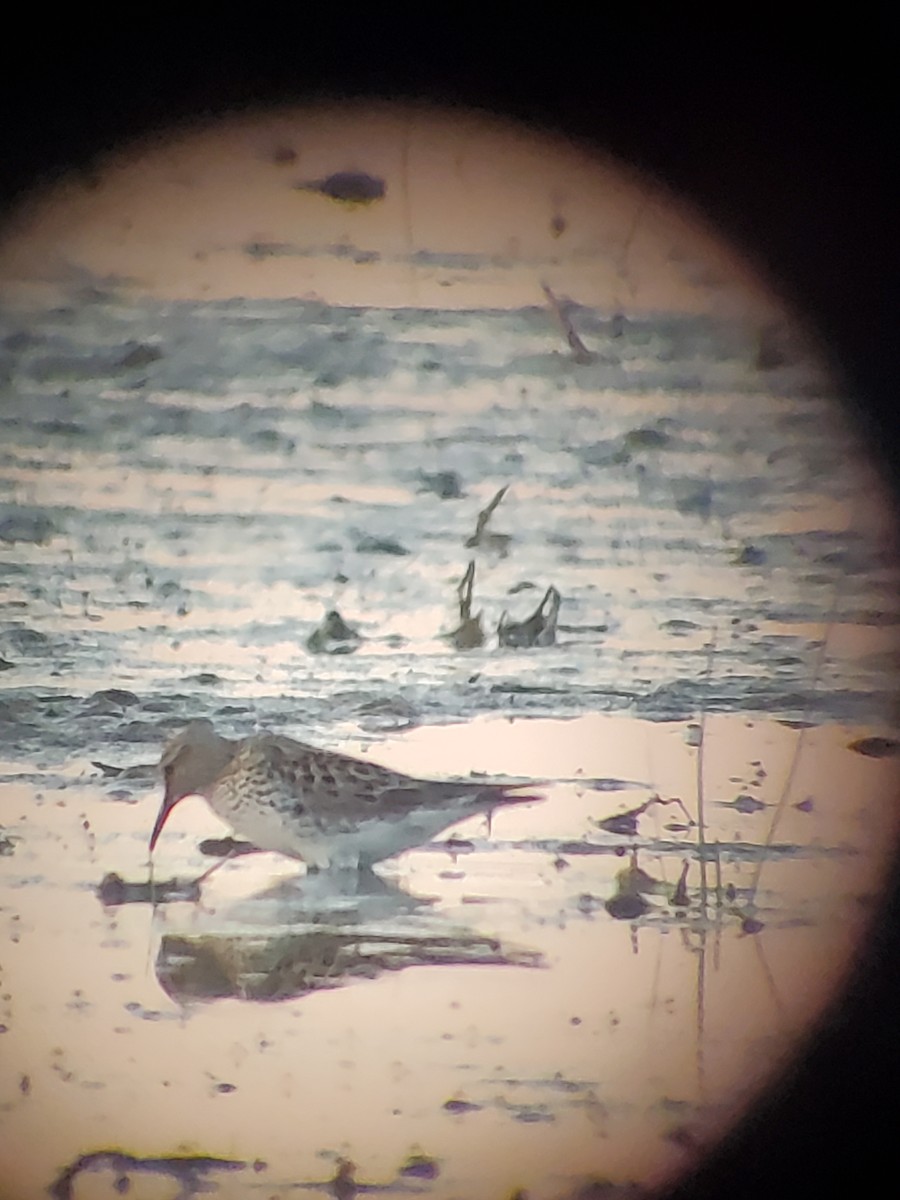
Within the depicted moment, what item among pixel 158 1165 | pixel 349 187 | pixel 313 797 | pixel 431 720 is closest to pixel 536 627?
pixel 431 720

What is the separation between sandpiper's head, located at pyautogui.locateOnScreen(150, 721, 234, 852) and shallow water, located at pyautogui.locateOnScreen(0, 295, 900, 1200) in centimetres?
1

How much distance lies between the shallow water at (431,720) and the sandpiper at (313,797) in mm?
16

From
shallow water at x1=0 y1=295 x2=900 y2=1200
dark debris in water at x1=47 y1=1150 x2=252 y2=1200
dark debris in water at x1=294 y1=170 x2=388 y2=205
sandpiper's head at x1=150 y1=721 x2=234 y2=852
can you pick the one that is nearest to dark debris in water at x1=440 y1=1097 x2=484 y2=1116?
shallow water at x1=0 y1=295 x2=900 y2=1200

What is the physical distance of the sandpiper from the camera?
815 mm

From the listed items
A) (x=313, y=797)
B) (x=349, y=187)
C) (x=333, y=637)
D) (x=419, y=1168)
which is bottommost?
(x=419, y=1168)

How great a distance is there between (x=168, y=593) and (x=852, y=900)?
617mm

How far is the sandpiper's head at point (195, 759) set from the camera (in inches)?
32.0

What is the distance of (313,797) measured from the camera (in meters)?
0.82

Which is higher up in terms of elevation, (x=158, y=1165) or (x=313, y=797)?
(x=313, y=797)

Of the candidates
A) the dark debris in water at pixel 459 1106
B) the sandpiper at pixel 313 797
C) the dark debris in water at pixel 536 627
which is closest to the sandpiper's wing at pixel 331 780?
the sandpiper at pixel 313 797

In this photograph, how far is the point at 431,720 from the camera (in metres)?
0.82

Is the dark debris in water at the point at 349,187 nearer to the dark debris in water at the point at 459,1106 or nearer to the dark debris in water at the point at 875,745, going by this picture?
the dark debris in water at the point at 875,745

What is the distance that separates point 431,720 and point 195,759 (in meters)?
0.19

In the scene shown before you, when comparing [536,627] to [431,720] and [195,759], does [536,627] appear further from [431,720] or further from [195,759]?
[195,759]
